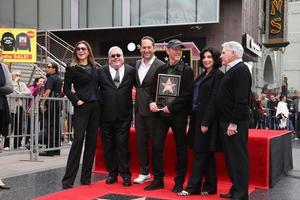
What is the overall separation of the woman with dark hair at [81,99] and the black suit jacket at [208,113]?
1.58 metres

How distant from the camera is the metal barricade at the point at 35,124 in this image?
9.51 meters

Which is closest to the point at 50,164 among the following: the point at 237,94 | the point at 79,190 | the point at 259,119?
the point at 79,190

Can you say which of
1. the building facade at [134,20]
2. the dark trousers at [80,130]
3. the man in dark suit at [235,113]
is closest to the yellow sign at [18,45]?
the building facade at [134,20]

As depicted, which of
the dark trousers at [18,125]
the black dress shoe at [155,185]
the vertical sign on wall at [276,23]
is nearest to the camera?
the black dress shoe at [155,185]

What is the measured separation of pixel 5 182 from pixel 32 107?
240 centimetres

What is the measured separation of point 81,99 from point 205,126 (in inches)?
75.0

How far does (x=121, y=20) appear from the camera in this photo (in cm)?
3034

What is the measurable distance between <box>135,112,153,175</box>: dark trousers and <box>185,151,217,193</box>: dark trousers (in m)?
0.98

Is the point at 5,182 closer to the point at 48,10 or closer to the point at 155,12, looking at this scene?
the point at 155,12

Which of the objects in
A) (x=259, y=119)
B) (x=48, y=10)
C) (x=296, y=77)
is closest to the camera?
(x=259, y=119)

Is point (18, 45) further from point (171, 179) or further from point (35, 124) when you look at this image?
point (171, 179)

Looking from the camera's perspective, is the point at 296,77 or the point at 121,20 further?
the point at 296,77

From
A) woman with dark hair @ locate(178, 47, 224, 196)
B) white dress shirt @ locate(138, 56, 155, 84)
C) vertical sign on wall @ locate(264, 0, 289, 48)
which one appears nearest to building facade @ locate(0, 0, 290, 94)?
vertical sign on wall @ locate(264, 0, 289, 48)

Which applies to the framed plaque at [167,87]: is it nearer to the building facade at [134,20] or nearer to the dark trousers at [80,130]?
the dark trousers at [80,130]
